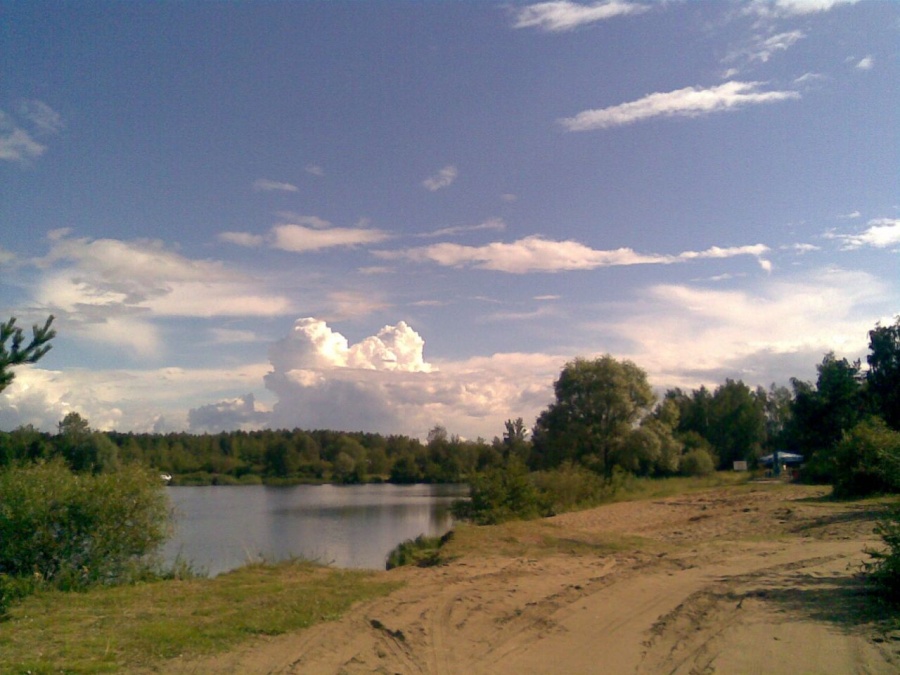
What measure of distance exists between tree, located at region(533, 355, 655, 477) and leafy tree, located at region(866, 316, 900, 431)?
13186 millimetres

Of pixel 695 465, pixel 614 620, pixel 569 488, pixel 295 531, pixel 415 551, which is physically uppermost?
pixel 614 620

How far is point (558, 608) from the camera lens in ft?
33.0

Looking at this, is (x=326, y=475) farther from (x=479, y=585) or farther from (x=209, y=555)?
(x=479, y=585)

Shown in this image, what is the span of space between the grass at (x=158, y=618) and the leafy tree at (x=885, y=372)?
34.1 meters

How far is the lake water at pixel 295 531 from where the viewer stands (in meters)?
21.8

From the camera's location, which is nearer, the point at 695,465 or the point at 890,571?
the point at 890,571

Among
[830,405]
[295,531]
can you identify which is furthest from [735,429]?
[295,531]

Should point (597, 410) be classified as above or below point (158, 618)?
above

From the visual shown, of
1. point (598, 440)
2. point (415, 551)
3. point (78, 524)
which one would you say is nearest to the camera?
point (78, 524)

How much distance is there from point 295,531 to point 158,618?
77.2ft

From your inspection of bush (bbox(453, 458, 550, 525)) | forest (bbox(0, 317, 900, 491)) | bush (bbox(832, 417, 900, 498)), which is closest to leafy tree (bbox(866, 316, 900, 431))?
forest (bbox(0, 317, 900, 491))

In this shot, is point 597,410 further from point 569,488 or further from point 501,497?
point 501,497

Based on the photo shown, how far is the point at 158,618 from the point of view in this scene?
377 inches

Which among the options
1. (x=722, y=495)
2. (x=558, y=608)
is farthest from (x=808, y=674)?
(x=722, y=495)
